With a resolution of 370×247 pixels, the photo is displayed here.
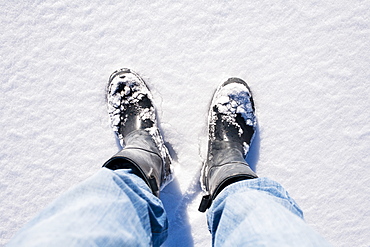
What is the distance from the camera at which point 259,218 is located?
56 cm

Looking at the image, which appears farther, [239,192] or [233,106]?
[233,106]

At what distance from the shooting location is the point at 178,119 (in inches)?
40.9

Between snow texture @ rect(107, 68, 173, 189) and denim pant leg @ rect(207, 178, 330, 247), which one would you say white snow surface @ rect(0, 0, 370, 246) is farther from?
denim pant leg @ rect(207, 178, 330, 247)

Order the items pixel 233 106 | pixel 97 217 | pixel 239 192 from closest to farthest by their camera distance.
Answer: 1. pixel 97 217
2. pixel 239 192
3. pixel 233 106

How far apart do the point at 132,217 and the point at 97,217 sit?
92 millimetres

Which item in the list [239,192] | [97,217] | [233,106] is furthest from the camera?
[233,106]

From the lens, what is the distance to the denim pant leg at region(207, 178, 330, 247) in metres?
0.51

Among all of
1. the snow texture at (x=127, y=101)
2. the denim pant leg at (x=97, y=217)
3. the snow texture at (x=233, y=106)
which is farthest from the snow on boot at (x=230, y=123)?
the denim pant leg at (x=97, y=217)

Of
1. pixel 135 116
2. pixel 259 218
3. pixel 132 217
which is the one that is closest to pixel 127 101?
pixel 135 116

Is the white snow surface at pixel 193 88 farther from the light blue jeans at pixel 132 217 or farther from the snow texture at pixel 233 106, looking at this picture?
the light blue jeans at pixel 132 217

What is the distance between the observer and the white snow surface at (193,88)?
102 cm

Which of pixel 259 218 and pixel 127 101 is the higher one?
pixel 127 101

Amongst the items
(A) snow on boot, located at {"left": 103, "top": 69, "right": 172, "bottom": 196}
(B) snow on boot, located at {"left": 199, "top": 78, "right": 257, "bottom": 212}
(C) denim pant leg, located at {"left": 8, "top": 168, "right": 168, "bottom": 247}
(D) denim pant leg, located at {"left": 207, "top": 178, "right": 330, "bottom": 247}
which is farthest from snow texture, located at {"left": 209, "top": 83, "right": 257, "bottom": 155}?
(C) denim pant leg, located at {"left": 8, "top": 168, "right": 168, "bottom": 247}

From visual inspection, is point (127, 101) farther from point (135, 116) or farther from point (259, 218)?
point (259, 218)
